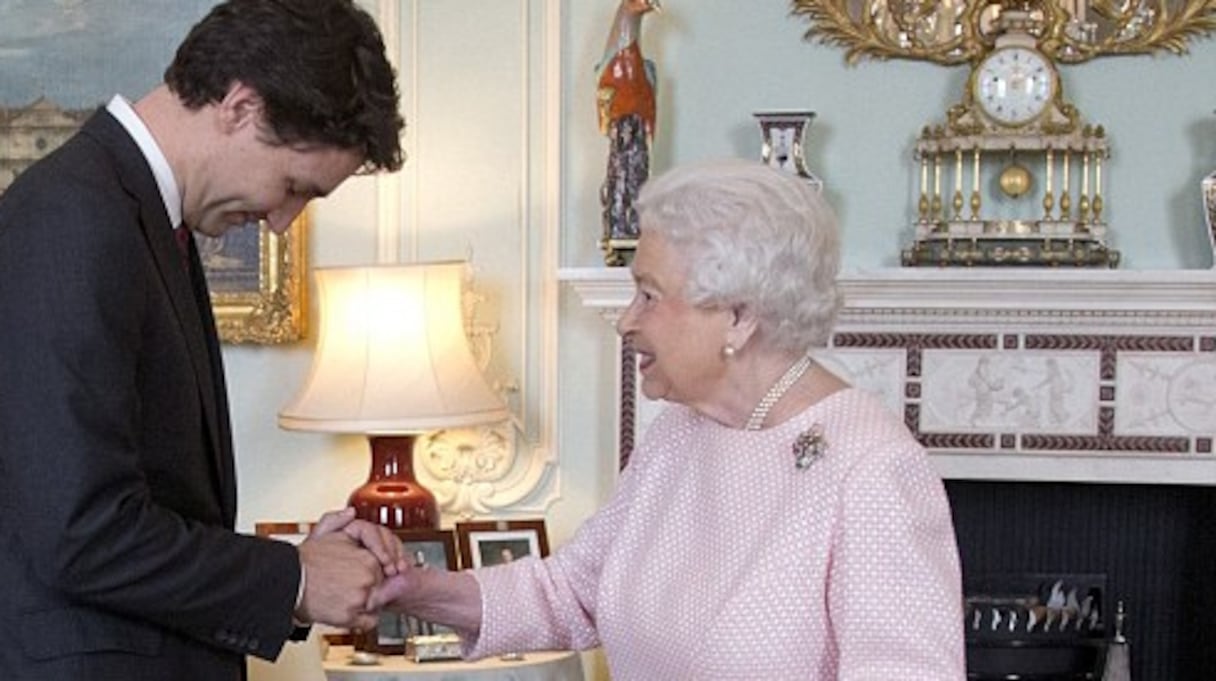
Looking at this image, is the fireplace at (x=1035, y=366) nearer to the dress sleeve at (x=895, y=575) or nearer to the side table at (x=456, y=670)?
the side table at (x=456, y=670)

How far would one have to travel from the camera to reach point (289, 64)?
1945mm

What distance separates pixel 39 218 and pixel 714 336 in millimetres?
827

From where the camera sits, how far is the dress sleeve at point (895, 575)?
199cm

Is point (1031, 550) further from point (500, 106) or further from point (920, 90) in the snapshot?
point (500, 106)

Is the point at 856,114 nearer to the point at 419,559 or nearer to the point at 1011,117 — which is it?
the point at 1011,117

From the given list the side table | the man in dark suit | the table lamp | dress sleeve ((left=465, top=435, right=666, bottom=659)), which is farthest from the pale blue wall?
the man in dark suit

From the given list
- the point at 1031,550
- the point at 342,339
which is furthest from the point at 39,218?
the point at 1031,550

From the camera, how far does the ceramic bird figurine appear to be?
396 cm

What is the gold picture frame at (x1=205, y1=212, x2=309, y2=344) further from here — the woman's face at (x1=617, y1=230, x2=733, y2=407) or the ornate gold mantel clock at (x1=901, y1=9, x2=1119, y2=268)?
the woman's face at (x1=617, y1=230, x2=733, y2=407)

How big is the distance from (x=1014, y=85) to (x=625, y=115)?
86 centimetres

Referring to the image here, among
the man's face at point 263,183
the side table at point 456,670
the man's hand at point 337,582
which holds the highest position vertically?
the man's face at point 263,183

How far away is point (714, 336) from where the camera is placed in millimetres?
2244

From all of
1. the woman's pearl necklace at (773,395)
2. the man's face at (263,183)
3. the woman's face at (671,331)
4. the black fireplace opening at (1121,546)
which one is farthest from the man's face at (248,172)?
the black fireplace opening at (1121,546)

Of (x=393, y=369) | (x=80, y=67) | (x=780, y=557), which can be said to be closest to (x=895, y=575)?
(x=780, y=557)
